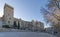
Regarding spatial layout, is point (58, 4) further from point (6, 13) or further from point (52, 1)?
point (6, 13)

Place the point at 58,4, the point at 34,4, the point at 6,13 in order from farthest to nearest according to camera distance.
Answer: the point at 6,13 < the point at 34,4 < the point at 58,4

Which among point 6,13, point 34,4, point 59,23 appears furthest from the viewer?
point 6,13

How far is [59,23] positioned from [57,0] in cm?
121

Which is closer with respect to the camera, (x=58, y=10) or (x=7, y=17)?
(x=58, y=10)

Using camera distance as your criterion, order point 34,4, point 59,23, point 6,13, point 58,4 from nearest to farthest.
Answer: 1. point 58,4
2. point 59,23
3. point 34,4
4. point 6,13

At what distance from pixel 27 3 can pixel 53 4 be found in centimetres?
332

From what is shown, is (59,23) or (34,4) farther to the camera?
(34,4)

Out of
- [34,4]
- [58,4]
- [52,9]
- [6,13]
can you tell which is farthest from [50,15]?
[6,13]

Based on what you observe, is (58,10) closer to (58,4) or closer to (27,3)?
(58,4)

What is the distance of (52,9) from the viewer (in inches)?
306

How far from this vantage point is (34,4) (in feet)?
34.4

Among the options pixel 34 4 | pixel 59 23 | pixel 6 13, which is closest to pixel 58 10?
pixel 59 23

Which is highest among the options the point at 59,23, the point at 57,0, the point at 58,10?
the point at 57,0

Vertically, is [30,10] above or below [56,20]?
above
